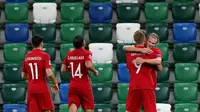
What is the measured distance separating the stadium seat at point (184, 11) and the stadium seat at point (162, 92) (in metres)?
2.07

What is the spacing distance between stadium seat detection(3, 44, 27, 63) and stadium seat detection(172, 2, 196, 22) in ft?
10.1

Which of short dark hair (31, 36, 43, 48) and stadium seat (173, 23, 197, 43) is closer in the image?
short dark hair (31, 36, 43, 48)

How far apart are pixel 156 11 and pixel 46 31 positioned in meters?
2.21

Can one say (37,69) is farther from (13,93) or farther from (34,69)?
(13,93)

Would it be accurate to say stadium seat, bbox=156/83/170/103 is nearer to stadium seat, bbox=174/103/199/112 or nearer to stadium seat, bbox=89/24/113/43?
stadium seat, bbox=174/103/199/112

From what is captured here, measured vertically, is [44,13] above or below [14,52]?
above

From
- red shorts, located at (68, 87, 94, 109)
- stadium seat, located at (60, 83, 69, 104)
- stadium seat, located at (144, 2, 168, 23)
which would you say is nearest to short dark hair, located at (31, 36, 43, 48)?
red shorts, located at (68, 87, 94, 109)

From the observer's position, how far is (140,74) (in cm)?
1159

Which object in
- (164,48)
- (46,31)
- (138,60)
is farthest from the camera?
(46,31)

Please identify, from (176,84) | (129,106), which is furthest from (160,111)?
(129,106)

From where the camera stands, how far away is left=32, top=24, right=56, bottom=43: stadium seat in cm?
1553

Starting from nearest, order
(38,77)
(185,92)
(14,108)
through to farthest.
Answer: (38,77) < (14,108) < (185,92)

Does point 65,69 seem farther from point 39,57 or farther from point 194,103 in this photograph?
point 194,103

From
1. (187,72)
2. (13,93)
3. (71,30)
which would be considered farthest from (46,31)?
(187,72)
